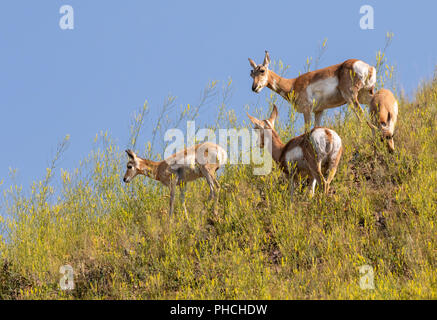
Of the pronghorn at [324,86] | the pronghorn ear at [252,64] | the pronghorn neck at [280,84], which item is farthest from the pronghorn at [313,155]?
the pronghorn ear at [252,64]

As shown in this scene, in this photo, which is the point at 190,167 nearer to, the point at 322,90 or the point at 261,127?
the point at 261,127

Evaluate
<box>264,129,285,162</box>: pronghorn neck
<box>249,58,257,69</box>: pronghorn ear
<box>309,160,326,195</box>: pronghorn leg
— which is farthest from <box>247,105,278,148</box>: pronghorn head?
<box>249,58,257,69</box>: pronghorn ear

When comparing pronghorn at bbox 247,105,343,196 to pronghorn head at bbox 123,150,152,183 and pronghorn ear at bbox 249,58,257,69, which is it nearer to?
pronghorn head at bbox 123,150,152,183

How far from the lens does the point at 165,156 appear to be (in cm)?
1323

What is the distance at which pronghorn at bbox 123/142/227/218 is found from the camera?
1216 cm

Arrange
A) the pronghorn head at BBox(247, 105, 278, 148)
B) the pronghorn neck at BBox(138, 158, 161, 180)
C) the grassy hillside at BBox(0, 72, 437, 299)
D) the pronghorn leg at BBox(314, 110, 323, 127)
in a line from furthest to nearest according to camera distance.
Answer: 1. the pronghorn leg at BBox(314, 110, 323, 127)
2. the pronghorn neck at BBox(138, 158, 161, 180)
3. the pronghorn head at BBox(247, 105, 278, 148)
4. the grassy hillside at BBox(0, 72, 437, 299)

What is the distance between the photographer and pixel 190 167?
12.2 m

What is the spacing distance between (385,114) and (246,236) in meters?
3.86

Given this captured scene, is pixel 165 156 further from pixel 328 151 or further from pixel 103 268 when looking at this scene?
pixel 328 151

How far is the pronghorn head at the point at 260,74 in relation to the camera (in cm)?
1441

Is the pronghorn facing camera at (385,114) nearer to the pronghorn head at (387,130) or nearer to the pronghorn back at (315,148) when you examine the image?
the pronghorn head at (387,130)

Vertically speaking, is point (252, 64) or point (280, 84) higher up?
point (252, 64)

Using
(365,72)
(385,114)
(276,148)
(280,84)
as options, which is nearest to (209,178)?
(276,148)

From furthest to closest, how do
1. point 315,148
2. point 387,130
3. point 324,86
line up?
point 324,86
point 387,130
point 315,148
